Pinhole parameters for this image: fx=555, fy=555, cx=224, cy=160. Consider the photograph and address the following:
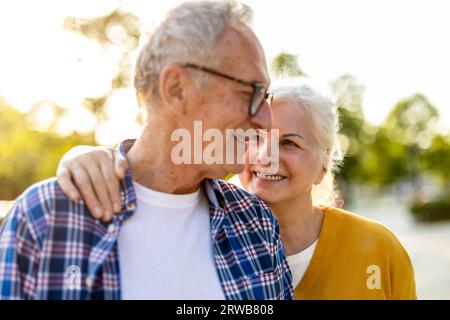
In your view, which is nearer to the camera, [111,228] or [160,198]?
[111,228]

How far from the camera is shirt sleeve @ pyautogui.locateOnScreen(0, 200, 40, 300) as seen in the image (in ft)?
5.63

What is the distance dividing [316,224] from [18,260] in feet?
5.29

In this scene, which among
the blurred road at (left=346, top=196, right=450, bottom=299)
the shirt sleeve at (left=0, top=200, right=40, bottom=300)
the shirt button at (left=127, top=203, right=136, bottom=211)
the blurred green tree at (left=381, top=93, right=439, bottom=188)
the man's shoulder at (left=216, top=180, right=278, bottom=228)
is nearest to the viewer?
the shirt sleeve at (left=0, top=200, right=40, bottom=300)

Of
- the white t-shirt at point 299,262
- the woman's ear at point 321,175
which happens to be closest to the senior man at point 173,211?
the white t-shirt at point 299,262

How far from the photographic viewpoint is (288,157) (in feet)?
9.13

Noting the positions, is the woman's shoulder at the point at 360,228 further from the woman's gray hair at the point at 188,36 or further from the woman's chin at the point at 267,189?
the woman's gray hair at the point at 188,36

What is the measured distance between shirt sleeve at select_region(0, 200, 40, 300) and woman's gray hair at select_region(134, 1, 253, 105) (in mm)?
686

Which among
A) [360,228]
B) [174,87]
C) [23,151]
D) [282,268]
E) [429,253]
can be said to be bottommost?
[429,253]

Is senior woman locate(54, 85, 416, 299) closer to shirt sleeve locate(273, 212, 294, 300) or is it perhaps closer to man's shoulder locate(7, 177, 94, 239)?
shirt sleeve locate(273, 212, 294, 300)

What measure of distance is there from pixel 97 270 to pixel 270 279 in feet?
2.27

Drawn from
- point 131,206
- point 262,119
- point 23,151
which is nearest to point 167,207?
point 131,206

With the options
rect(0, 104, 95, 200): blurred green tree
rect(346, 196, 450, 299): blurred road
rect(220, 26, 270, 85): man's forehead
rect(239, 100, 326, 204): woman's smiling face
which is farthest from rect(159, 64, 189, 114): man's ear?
rect(0, 104, 95, 200): blurred green tree

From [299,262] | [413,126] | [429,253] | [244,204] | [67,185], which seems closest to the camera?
[67,185]

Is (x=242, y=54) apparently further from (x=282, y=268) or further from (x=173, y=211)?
(x=282, y=268)
